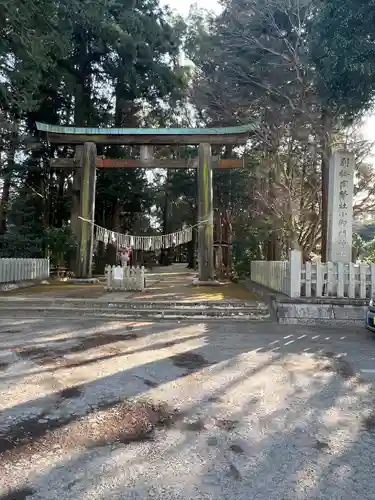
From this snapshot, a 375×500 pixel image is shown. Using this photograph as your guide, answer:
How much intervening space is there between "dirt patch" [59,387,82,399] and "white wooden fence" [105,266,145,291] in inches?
310

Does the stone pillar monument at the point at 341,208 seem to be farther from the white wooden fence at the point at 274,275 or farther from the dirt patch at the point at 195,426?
the dirt patch at the point at 195,426

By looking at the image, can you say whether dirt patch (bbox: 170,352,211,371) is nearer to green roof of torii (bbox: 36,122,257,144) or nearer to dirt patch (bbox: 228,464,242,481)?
dirt patch (bbox: 228,464,242,481)

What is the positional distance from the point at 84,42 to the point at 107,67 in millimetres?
1641

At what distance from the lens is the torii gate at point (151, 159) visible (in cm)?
1439

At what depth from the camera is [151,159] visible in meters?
15.4

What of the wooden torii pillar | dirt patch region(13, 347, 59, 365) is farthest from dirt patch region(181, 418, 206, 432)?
the wooden torii pillar

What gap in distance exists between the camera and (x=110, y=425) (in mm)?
3115

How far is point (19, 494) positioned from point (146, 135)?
13.8 meters

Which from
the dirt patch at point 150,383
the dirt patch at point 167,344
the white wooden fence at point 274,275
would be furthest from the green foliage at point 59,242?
the dirt patch at point 150,383

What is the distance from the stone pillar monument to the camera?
897 centimetres

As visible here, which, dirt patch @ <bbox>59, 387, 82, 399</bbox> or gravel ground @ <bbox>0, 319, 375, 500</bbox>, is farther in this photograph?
dirt patch @ <bbox>59, 387, 82, 399</bbox>

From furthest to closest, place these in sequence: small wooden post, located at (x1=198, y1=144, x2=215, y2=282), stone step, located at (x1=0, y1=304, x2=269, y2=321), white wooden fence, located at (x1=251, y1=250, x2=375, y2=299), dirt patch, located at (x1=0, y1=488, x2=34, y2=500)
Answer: small wooden post, located at (x1=198, y1=144, x2=215, y2=282) → stone step, located at (x1=0, y1=304, x2=269, y2=321) → white wooden fence, located at (x1=251, y1=250, x2=375, y2=299) → dirt patch, located at (x1=0, y1=488, x2=34, y2=500)

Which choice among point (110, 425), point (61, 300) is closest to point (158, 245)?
point (61, 300)

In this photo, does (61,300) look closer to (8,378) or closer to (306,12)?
(8,378)
